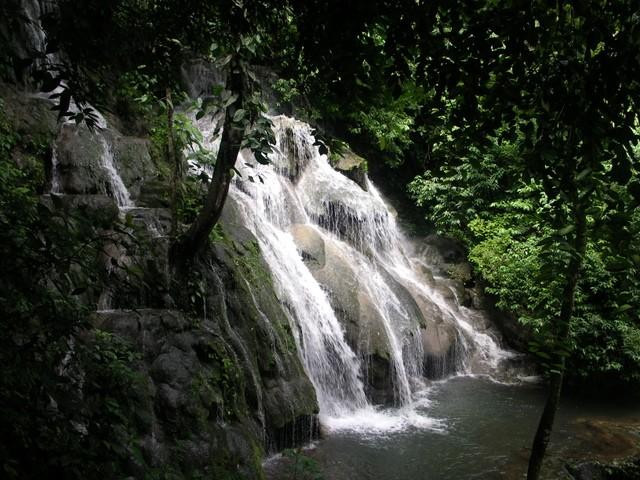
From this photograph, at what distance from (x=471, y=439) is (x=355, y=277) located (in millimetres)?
4255

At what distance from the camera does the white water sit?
8.86m

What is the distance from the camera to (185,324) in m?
5.57

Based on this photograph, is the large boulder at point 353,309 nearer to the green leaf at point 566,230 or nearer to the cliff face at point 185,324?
the cliff face at point 185,324

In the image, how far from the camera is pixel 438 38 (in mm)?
2086

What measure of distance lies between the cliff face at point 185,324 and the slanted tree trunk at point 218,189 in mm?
241

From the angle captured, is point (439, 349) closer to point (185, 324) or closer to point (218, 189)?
point (185, 324)

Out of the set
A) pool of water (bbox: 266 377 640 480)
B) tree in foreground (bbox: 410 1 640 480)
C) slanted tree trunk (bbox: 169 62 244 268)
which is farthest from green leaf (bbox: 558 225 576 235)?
pool of water (bbox: 266 377 640 480)

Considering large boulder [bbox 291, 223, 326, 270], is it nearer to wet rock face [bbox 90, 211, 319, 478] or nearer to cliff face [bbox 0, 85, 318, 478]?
cliff face [bbox 0, 85, 318, 478]

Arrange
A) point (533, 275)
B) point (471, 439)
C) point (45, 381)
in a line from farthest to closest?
point (471, 439)
point (533, 275)
point (45, 381)

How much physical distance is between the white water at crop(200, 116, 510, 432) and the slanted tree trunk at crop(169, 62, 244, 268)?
0.69 metres

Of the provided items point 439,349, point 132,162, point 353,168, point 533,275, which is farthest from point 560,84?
point 353,168

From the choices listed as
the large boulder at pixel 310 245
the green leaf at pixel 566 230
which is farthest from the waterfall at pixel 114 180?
the green leaf at pixel 566 230

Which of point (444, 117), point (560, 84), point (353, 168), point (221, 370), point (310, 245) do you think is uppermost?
point (353, 168)

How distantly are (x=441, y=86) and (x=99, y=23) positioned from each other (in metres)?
1.61
